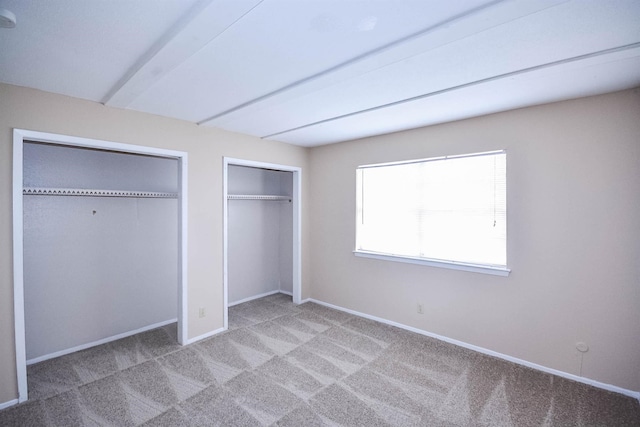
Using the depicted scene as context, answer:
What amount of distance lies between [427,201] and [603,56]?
1908 millimetres

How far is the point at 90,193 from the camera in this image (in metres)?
2.99

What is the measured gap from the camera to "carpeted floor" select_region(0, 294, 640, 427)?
216 cm

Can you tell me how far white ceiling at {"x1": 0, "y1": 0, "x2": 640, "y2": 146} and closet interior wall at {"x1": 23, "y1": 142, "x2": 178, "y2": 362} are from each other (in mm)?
972

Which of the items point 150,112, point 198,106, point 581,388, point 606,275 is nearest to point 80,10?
point 198,106

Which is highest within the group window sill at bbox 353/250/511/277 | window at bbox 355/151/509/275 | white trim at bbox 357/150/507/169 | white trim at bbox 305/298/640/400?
white trim at bbox 357/150/507/169

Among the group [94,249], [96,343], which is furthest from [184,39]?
[96,343]

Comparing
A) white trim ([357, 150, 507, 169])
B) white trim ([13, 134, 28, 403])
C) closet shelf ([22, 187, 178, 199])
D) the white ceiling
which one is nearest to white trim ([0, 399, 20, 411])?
white trim ([13, 134, 28, 403])

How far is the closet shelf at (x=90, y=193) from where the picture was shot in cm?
269

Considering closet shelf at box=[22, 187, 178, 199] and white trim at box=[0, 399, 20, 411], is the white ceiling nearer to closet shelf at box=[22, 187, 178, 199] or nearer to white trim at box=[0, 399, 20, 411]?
closet shelf at box=[22, 187, 178, 199]

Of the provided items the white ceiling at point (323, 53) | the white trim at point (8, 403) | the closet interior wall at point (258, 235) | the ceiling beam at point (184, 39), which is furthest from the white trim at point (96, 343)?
the ceiling beam at point (184, 39)

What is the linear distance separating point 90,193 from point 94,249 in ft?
2.20

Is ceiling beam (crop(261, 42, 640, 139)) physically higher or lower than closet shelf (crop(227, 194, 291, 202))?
higher

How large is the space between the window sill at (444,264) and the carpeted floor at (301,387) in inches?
32.9

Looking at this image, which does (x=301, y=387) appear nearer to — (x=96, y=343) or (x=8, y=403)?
(x=8, y=403)
